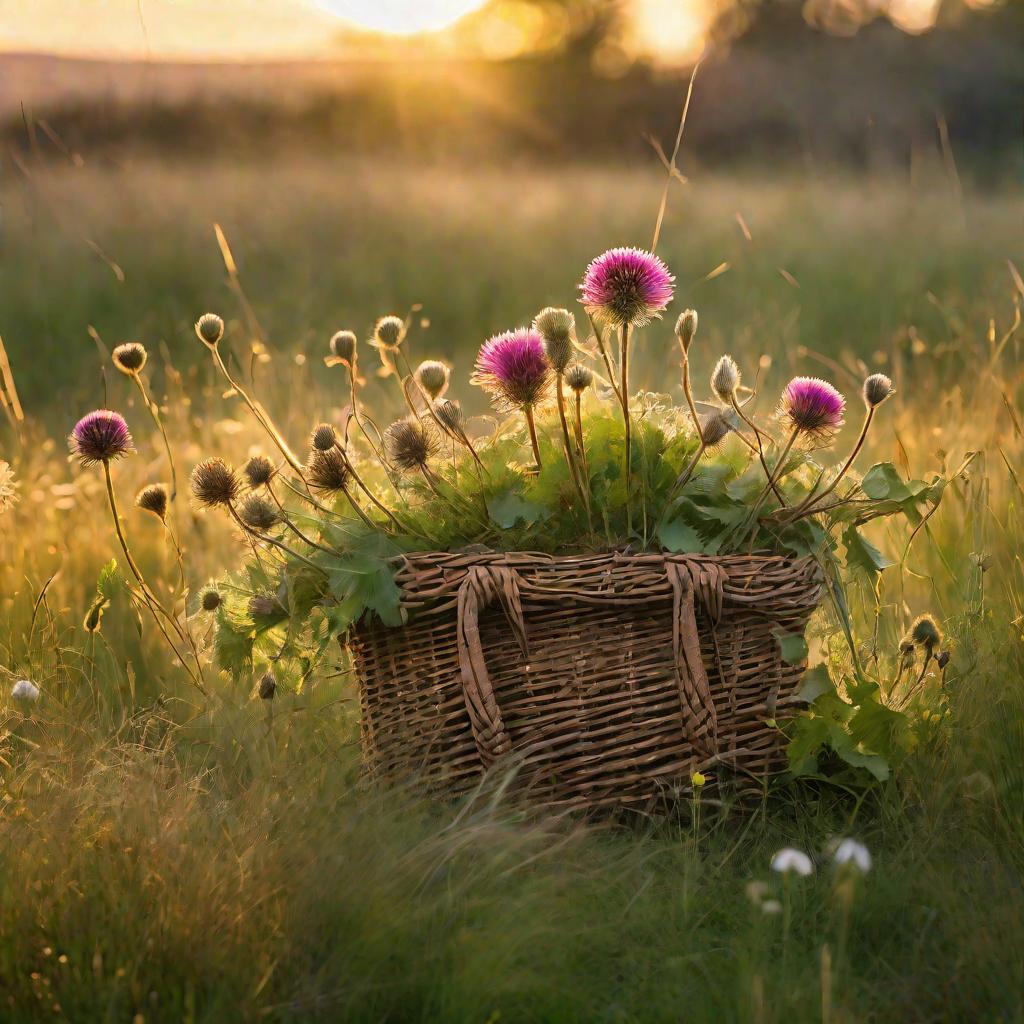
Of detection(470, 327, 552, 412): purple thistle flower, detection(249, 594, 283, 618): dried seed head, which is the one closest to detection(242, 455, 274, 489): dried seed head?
detection(249, 594, 283, 618): dried seed head

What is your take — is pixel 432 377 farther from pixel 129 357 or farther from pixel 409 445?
pixel 129 357

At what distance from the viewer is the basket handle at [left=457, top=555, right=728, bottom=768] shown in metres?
1.89

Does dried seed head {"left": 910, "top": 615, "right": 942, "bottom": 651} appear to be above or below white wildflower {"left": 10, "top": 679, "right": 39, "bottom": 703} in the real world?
below

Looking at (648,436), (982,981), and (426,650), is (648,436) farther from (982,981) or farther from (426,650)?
(982,981)

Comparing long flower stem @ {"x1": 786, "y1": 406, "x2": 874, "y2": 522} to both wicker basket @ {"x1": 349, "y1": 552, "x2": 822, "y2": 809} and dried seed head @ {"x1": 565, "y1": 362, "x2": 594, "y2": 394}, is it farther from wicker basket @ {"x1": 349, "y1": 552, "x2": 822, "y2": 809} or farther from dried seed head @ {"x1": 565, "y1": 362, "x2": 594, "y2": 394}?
dried seed head @ {"x1": 565, "y1": 362, "x2": 594, "y2": 394}

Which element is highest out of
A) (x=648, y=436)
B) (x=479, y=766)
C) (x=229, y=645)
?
(x=648, y=436)

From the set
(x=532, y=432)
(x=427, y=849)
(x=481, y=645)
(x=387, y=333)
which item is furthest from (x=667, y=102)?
(x=427, y=849)

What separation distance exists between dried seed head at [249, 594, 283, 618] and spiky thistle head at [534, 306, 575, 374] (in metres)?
0.65

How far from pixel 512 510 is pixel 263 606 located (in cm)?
47

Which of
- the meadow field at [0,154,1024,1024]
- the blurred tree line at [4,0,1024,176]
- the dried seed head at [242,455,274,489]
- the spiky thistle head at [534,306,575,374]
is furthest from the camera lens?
the blurred tree line at [4,0,1024,176]

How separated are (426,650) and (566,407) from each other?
0.53 m

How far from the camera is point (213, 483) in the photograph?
2080mm

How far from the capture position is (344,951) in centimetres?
151

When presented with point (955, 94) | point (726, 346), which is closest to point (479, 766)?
point (726, 346)
